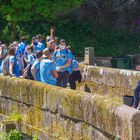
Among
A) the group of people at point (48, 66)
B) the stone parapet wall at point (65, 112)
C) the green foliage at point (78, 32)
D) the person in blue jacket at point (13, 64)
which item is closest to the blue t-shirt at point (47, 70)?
the group of people at point (48, 66)

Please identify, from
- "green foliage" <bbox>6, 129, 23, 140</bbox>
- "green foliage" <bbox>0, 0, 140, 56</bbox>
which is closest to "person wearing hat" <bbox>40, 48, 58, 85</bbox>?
"green foliage" <bbox>6, 129, 23, 140</bbox>

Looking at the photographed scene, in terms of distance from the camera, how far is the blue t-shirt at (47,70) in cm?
1214

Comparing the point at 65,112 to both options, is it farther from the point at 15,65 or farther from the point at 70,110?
the point at 15,65

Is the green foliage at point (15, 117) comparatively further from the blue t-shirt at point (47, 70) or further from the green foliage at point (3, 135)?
the blue t-shirt at point (47, 70)

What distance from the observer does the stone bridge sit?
8.00 metres

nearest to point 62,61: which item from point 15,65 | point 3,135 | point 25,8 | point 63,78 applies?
point 63,78

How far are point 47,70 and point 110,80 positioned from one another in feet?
8.90

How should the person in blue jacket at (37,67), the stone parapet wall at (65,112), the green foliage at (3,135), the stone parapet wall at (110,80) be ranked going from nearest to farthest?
the stone parapet wall at (65,112)
the green foliage at (3,135)
the person in blue jacket at (37,67)
the stone parapet wall at (110,80)

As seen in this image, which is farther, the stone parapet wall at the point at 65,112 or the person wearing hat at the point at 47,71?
the person wearing hat at the point at 47,71

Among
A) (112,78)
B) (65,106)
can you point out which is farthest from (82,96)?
(112,78)

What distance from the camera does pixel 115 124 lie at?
7992mm

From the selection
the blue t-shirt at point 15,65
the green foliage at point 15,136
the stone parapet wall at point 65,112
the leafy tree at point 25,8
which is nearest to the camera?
the stone parapet wall at point 65,112

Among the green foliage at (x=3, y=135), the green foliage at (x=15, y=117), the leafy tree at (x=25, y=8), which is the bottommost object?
the green foliage at (x=3, y=135)

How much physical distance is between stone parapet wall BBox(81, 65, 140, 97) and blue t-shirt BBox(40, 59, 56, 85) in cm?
222
